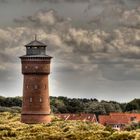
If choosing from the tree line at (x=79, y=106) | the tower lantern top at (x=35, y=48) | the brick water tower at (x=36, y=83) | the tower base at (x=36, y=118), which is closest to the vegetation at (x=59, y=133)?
the tower base at (x=36, y=118)

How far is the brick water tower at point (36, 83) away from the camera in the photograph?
72438mm

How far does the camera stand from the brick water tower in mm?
72438

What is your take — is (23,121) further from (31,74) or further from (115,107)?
(115,107)

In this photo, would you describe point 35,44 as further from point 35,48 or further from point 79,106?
point 79,106

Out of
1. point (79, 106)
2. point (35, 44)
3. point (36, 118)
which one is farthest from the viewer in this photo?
point (79, 106)

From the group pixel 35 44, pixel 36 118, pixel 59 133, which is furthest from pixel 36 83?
pixel 59 133

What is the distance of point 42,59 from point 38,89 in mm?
3562

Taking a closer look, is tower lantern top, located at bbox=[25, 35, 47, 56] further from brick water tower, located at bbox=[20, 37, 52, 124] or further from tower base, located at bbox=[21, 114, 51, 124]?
tower base, located at bbox=[21, 114, 51, 124]

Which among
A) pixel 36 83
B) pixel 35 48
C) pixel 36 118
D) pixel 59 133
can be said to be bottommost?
pixel 59 133

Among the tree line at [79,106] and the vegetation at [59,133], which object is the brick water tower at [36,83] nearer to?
the vegetation at [59,133]

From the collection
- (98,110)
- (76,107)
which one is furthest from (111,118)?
(76,107)

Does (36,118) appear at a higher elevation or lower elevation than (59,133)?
higher

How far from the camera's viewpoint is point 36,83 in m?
72.3

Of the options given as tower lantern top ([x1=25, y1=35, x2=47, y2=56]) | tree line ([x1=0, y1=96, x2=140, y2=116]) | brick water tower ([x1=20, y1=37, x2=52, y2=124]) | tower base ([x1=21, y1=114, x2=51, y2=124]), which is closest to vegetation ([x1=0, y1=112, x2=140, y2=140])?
tower base ([x1=21, y1=114, x2=51, y2=124])
